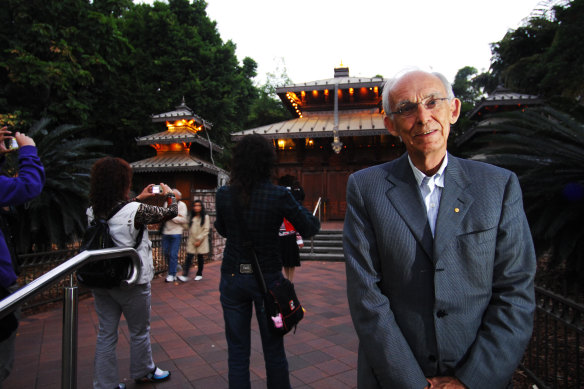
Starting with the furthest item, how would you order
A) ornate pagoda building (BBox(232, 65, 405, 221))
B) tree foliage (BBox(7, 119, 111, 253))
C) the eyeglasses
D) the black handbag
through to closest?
ornate pagoda building (BBox(232, 65, 405, 221)) < tree foliage (BBox(7, 119, 111, 253)) < the black handbag < the eyeglasses

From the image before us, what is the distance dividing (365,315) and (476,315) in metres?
0.46

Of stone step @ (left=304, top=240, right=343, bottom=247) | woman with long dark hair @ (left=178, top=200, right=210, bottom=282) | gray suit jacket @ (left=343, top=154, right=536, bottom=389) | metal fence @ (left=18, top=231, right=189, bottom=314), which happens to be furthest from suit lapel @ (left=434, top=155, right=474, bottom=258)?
stone step @ (left=304, top=240, right=343, bottom=247)

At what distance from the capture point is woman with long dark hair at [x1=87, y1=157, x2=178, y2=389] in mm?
2885

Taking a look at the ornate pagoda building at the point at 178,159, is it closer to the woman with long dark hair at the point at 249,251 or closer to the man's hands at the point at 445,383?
the woman with long dark hair at the point at 249,251

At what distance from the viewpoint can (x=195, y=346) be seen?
414 cm

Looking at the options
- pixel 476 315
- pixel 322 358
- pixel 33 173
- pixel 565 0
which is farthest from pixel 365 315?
pixel 565 0

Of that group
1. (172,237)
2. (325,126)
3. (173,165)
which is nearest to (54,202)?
(172,237)

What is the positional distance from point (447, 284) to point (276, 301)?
53.0 inches

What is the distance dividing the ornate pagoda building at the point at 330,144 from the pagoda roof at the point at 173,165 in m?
3.72

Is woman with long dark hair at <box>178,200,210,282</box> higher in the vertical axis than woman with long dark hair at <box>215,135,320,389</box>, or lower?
lower

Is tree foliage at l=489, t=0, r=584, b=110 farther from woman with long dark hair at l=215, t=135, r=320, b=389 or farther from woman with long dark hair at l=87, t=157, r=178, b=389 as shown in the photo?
woman with long dark hair at l=87, t=157, r=178, b=389

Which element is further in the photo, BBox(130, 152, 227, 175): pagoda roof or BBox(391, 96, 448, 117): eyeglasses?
BBox(130, 152, 227, 175): pagoda roof

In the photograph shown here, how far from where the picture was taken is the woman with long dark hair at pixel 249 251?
8.23 feet

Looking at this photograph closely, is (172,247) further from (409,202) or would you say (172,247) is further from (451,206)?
(451,206)
